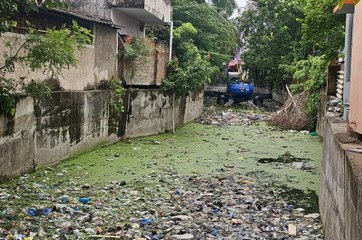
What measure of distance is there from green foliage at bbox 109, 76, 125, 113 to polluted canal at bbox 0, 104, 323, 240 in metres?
0.92

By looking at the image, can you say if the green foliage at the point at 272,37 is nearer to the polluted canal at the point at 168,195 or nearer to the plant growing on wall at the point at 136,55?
the plant growing on wall at the point at 136,55

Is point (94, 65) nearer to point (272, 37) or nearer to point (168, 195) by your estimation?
point (168, 195)

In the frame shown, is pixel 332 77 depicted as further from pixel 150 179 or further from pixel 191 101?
pixel 191 101

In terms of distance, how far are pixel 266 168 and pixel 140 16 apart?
24.6ft

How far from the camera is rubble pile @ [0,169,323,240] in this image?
475 cm

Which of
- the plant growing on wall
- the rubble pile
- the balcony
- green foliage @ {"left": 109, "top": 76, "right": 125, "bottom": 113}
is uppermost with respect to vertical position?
the balcony

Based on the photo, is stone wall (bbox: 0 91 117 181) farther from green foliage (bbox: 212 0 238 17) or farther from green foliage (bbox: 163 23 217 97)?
green foliage (bbox: 212 0 238 17)

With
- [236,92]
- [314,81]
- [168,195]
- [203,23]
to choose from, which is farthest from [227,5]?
[168,195]

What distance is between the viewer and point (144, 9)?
1243 cm

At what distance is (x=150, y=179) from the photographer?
24.4ft

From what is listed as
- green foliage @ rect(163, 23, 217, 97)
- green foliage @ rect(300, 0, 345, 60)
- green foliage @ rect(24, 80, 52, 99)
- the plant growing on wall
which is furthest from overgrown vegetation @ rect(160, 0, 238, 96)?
green foliage @ rect(24, 80, 52, 99)

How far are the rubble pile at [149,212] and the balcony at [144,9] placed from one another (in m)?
6.47

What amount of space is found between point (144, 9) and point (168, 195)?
7.36m

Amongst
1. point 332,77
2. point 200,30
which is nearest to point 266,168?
point 332,77
